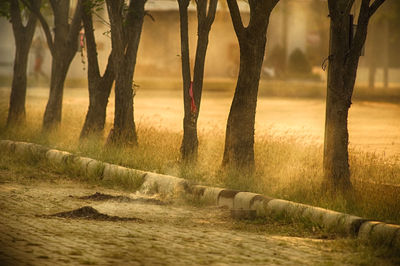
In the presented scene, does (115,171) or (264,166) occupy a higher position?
(264,166)

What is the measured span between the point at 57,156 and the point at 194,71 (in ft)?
8.48

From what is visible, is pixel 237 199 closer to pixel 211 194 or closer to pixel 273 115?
pixel 211 194

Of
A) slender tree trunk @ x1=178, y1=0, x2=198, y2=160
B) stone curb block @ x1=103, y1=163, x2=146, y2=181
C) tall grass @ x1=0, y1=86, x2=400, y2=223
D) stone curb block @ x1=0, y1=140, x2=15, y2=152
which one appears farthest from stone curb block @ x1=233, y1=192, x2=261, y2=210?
stone curb block @ x1=0, y1=140, x2=15, y2=152

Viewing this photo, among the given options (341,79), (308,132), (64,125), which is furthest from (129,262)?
(308,132)

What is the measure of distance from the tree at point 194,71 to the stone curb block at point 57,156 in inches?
73.2

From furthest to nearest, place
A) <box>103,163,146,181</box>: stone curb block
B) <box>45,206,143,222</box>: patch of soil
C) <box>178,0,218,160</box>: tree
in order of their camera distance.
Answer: <box>178,0,218,160</box>: tree
<box>103,163,146,181</box>: stone curb block
<box>45,206,143,222</box>: patch of soil

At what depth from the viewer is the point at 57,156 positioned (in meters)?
13.9

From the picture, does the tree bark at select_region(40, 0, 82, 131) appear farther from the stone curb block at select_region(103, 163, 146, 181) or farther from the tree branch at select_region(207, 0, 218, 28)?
the stone curb block at select_region(103, 163, 146, 181)

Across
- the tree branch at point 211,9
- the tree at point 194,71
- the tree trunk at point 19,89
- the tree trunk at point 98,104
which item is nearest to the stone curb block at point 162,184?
the tree at point 194,71

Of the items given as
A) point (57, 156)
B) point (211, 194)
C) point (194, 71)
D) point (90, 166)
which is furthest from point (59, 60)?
point (211, 194)

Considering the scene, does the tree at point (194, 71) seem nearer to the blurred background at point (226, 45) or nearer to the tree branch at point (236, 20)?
the tree branch at point (236, 20)

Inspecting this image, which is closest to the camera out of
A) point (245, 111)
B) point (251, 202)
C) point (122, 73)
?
point (251, 202)

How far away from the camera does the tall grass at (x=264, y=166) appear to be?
9781mm

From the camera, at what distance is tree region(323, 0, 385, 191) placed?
10578 millimetres
